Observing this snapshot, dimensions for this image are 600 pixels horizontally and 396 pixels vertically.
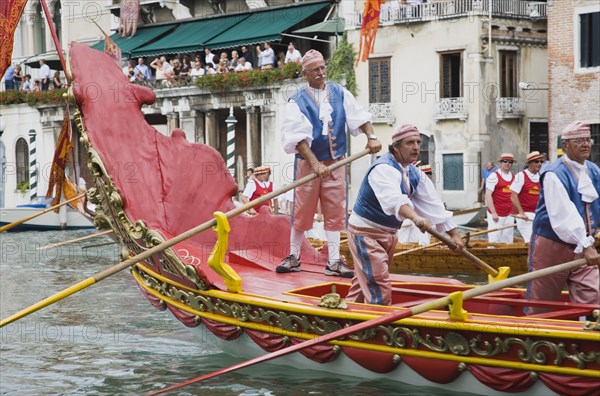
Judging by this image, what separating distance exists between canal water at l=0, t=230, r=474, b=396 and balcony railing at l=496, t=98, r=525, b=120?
13.6 metres

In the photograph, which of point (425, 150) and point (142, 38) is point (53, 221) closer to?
point (425, 150)

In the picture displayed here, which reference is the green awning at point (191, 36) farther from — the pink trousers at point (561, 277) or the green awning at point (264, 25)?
the pink trousers at point (561, 277)

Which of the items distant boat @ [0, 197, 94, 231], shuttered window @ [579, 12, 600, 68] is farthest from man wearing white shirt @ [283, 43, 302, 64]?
shuttered window @ [579, 12, 600, 68]

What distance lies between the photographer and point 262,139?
91.0ft

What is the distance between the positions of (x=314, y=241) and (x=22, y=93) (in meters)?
23.0

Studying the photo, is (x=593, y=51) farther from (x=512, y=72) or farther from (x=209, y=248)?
(x=209, y=248)

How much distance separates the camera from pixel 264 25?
28.1 meters

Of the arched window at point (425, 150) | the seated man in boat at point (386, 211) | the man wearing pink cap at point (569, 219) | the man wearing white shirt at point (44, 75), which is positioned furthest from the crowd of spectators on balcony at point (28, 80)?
the man wearing pink cap at point (569, 219)

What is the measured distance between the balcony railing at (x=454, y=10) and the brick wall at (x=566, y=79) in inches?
95.7

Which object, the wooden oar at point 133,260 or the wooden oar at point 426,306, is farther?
the wooden oar at point 133,260

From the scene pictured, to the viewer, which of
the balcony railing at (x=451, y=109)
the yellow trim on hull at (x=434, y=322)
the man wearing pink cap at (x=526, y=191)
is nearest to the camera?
the yellow trim on hull at (x=434, y=322)

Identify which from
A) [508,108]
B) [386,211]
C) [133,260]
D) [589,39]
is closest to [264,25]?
[508,108]

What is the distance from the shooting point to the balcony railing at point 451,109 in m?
24.4

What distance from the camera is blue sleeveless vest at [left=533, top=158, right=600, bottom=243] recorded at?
6.32 metres
